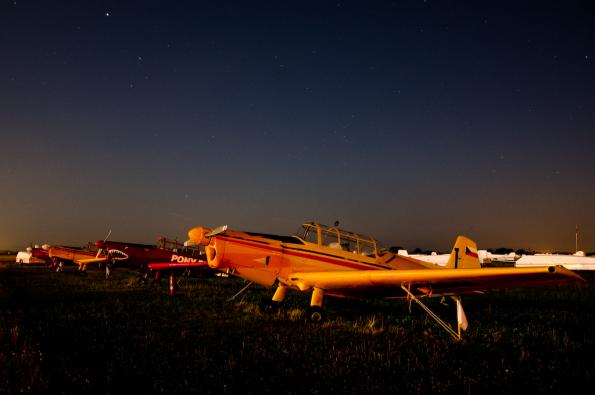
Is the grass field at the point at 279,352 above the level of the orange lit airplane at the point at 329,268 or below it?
below

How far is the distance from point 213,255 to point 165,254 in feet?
32.3

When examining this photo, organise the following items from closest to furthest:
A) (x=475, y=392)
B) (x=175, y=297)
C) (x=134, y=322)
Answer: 1. (x=475, y=392)
2. (x=134, y=322)
3. (x=175, y=297)

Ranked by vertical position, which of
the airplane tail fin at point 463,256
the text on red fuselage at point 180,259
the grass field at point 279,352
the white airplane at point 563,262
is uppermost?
the white airplane at point 563,262

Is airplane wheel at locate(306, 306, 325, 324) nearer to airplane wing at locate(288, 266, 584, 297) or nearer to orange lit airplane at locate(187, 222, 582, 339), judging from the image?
orange lit airplane at locate(187, 222, 582, 339)

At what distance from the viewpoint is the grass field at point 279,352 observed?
14.2 feet

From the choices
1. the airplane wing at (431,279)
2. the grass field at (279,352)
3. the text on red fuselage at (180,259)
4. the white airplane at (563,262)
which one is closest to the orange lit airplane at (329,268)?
the airplane wing at (431,279)

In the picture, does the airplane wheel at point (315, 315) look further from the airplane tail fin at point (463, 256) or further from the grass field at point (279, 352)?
the airplane tail fin at point (463, 256)

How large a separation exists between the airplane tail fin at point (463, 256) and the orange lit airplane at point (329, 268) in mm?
1309

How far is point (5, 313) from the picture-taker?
919 centimetres

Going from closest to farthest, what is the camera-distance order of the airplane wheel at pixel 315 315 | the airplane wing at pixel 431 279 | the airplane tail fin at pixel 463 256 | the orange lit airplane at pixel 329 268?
the airplane wing at pixel 431 279 < the orange lit airplane at pixel 329 268 < the airplane wheel at pixel 315 315 < the airplane tail fin at pixel 463 256

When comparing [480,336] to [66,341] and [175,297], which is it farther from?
[175,297]

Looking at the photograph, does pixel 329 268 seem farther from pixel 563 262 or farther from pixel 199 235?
pixel 563 262

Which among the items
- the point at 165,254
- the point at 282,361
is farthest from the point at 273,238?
the point at 165,254

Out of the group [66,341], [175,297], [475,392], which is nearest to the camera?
[475,392]
